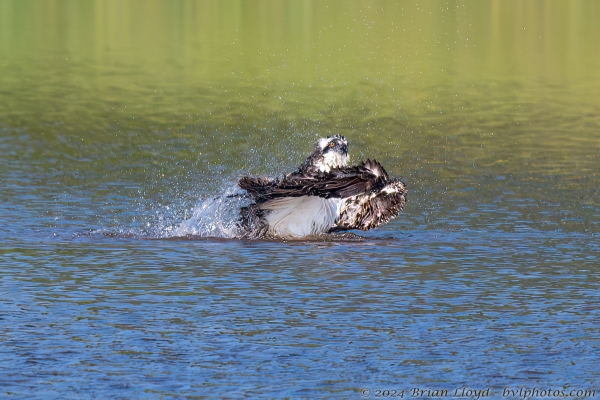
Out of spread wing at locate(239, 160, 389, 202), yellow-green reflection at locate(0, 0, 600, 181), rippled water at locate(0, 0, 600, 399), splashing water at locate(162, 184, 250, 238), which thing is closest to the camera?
rippled water at locate(0, 0, 600, 399)

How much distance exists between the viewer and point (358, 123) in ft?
80.8

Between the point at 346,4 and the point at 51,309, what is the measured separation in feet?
162

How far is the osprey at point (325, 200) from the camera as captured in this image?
13.5 m

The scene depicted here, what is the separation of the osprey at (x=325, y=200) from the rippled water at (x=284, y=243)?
0.90 ft

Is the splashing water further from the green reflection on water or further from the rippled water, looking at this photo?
Result: the green reflection on water

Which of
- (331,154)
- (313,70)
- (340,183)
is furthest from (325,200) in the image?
(313,70)

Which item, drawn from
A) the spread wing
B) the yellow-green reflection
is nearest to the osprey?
the spread wing

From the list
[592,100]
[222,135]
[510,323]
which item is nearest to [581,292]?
[510,323]

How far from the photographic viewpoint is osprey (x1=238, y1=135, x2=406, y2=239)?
44.3ft

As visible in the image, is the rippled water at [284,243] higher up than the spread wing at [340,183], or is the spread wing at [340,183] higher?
the spread wing at [340,183]

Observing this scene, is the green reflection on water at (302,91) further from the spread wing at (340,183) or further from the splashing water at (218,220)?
the splashing water at (218,220)

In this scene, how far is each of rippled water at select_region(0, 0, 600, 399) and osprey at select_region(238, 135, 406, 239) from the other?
0.90 ft

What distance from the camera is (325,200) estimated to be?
13.6m

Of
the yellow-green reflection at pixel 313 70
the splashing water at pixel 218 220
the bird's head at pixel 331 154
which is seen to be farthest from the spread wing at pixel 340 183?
the yellow-green reflection at pixel 313 70
